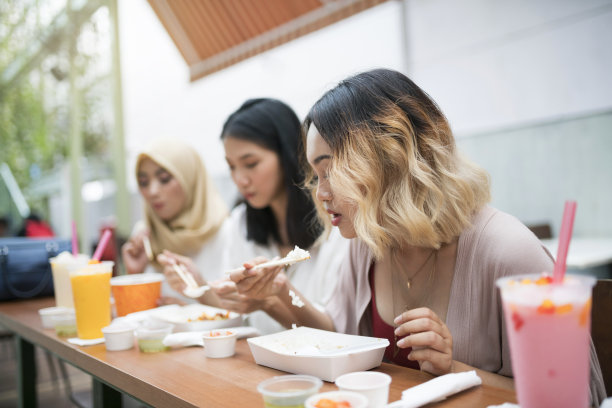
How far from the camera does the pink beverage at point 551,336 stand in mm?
736

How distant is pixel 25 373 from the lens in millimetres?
2475

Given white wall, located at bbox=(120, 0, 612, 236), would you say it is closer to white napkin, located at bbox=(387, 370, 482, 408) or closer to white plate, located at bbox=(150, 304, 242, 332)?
white plate, located at bbox=(150, 304, 242, 332)

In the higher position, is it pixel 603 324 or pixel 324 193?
pixel 324 193

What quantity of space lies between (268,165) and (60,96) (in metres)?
4.67

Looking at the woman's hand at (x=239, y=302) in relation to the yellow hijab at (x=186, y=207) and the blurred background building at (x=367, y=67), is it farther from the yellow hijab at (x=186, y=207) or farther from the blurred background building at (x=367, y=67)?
the yellow hijab at (x=186, y=207)

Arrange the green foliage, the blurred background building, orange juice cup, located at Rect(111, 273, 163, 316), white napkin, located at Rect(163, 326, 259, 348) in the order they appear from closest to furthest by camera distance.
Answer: white napkin, located at Rect(163, 326, 259, 348), orange juice cup, located at Rect(111, 273, 163, 316), the blurred background building, the green foliage

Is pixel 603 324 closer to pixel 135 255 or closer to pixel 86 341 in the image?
pixel 86 341

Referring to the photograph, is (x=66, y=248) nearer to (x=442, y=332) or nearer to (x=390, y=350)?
(x=390, y=350)

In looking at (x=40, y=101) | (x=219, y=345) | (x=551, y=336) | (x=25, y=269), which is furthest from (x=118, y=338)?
(x=40, y=101)

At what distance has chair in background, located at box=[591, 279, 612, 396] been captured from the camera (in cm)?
129

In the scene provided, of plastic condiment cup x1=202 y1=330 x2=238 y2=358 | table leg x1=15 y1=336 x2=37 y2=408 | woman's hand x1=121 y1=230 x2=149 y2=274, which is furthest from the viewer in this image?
woman's hand x1=121 y1=230 x2=149 y2=274

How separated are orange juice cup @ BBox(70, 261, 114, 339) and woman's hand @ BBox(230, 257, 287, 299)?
474 millimetres

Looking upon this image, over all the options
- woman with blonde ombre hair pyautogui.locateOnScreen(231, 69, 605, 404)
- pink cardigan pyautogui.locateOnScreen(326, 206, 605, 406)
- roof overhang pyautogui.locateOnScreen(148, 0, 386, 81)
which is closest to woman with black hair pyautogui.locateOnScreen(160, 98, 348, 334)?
woman with blonde ombre hair pyautogui.locateOnScreen(231, 69, 605, 404)

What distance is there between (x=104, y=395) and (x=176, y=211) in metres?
1.32
